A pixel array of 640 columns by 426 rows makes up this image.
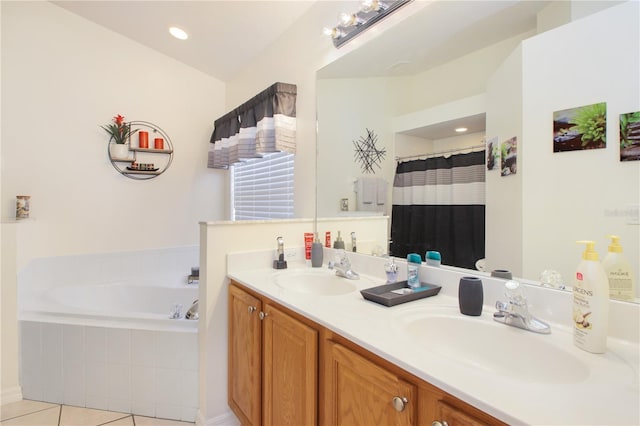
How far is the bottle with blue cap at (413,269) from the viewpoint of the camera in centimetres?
127

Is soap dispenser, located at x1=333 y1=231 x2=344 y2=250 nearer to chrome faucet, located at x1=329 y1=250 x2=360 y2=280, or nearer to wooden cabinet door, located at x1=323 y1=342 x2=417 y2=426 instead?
chrome faucet, located at x1=329 y1=250 x2=360 y2=280

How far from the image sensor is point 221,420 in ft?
5.58

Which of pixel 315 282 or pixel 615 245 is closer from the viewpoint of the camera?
pixel 615 245

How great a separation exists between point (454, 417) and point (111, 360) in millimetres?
2033

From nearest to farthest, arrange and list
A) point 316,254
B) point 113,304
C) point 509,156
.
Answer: point 509,156
point 316,254
point 113,304

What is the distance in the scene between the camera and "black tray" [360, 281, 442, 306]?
3.62 feet

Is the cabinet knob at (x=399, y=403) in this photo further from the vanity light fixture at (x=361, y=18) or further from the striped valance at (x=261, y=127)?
the striped valance at (x=261, y=127)

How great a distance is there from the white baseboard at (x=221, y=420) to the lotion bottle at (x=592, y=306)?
5.56ft

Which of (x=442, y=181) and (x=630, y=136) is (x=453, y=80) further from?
(x=630, y=136)

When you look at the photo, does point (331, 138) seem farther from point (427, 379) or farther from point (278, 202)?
point (427, 379)

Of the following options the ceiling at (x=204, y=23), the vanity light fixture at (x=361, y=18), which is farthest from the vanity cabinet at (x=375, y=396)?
the ceiling at (x=204, y=23)

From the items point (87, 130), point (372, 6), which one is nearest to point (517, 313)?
point (372, 6)

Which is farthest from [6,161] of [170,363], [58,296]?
[170,363]

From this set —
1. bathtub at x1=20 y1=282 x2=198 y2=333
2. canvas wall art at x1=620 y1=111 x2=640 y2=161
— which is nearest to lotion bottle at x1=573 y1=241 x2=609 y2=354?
canvas wall art at x1=620 y1=111 x2=640 y2=161
